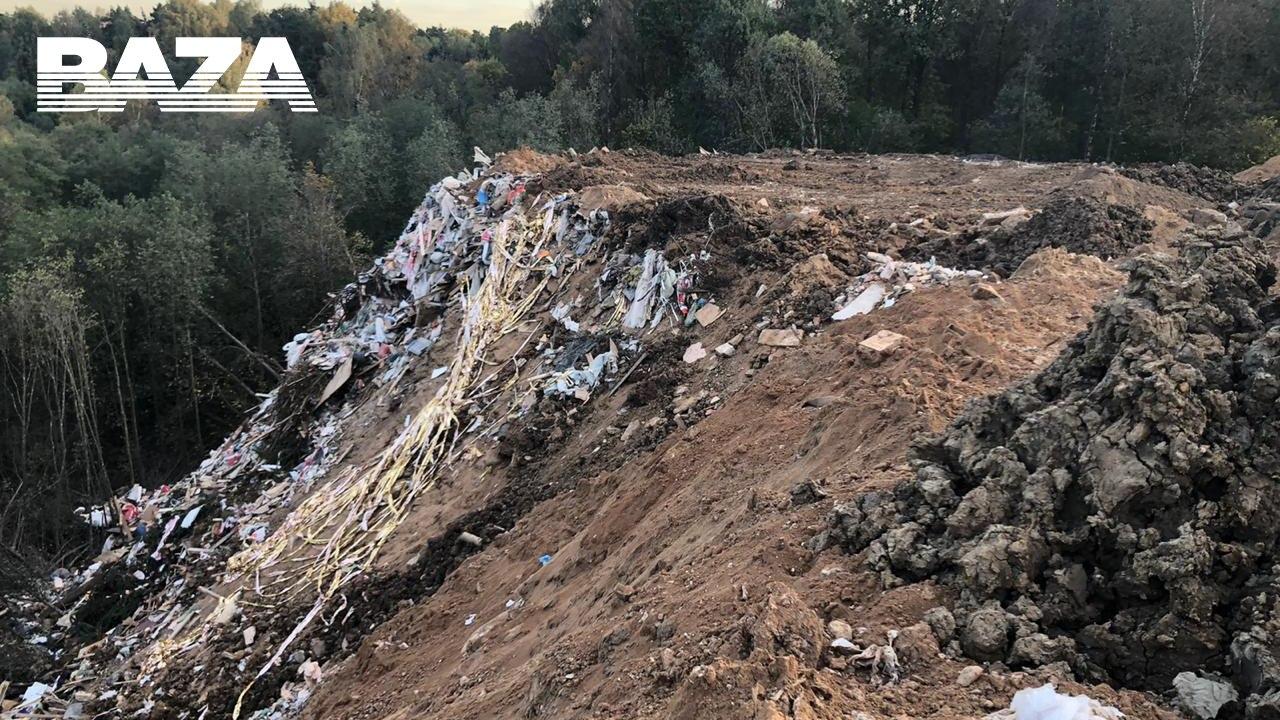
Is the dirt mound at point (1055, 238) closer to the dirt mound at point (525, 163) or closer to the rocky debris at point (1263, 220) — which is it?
the rocky debris at point (1263, 220)

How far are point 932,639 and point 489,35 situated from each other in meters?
46.4

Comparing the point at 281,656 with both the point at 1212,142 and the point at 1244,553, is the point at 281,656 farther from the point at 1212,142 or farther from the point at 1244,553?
the point at 1212,142

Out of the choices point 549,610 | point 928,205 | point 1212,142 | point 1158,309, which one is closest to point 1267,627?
point 1158,309

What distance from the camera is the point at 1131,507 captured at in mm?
2990

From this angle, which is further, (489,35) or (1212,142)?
(489,35)

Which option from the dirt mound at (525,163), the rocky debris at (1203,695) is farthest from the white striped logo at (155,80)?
the rocky debris at (1203,695)

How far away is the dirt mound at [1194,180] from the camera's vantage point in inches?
393

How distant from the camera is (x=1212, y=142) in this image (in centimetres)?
1590

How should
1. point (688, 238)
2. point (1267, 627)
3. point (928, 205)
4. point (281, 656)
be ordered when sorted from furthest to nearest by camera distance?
point (928, 205)
point (688, 238)
point (281, 656)
point (1267, 627)

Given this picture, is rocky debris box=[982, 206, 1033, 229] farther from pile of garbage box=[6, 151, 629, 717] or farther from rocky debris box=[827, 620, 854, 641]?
rocky debris box=[827, 620, 854, 641]

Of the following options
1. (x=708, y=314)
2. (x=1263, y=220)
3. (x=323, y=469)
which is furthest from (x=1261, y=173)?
(x=323, y=469)

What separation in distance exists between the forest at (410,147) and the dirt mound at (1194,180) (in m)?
6.25

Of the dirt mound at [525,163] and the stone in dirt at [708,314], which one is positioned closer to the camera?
the stone in dirt at [708,314]

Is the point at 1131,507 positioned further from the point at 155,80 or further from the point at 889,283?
the point at 155,80
